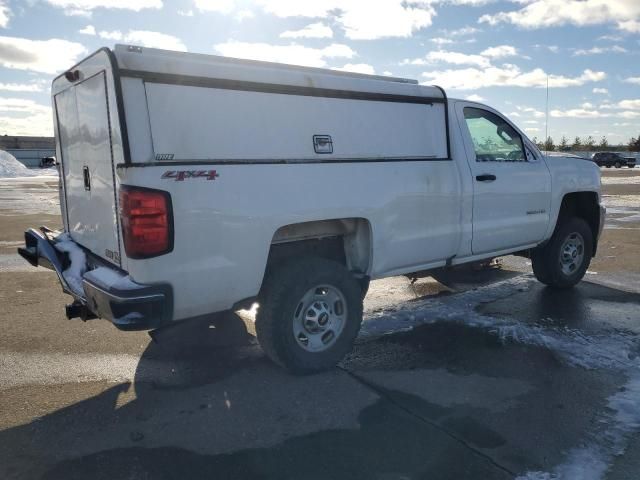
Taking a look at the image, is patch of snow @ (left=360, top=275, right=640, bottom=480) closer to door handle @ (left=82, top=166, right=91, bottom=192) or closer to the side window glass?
the side window glass

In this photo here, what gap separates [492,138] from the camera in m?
5.36

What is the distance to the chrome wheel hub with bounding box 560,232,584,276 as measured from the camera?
20.6 ft

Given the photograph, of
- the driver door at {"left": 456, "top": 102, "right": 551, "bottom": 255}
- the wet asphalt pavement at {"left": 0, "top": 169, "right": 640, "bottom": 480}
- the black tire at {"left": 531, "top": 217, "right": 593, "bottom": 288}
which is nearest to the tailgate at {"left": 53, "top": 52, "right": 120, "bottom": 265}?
the wet asphalt pavement at {"left": 0, "top": 169, "right": 640, "bottom": 480}

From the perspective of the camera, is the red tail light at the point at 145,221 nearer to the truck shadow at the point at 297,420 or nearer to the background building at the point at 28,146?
the truck shadow at the point at 297,420

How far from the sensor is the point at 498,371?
402 cm

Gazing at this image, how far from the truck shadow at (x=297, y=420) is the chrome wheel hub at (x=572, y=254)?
90.1 inches

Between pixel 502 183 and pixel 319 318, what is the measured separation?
97.3 inches

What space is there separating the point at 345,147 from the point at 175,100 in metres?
1.35

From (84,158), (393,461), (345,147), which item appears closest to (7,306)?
(84,158)

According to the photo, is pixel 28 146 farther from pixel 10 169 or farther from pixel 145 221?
pixel 145 221

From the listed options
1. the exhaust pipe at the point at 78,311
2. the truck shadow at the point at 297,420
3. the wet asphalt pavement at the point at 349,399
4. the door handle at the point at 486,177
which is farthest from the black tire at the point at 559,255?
the exhaust pipe at the point at 78,311

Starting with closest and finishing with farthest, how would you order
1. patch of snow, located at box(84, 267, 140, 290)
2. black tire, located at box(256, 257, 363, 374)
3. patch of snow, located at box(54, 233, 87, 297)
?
1. patch of snow, located at box(84, 267, 140, 290)
2. black tire, located at box(256, 257, 363, 374)
3. patch of snow, located at box(54, 233, 87, 297)

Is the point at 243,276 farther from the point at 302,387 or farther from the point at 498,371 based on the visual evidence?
the point at 498,371

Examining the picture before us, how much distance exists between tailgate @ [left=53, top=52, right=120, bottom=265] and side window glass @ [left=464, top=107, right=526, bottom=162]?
3260 mm
